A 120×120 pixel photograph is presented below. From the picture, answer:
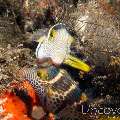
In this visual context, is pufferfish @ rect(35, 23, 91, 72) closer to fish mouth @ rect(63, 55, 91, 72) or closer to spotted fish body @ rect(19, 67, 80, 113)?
fish mouth @ rect(63, 55, 91, 72)

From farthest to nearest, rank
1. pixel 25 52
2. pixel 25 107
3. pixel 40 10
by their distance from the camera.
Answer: pixel 40 10 < pixel 25 52 < pixel 25 107

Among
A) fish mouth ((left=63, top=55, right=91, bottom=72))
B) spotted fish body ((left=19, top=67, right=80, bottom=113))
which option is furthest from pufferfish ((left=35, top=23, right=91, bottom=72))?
spotted fish body ((left=19, top=67, right=80, bottom=113))

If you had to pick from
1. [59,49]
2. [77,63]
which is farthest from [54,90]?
[59,49]

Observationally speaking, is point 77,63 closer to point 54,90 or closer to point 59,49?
point 59,49

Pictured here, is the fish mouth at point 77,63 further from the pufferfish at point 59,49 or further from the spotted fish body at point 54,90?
the spotted fish body at point 54,90

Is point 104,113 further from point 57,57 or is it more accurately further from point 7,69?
point 7,69

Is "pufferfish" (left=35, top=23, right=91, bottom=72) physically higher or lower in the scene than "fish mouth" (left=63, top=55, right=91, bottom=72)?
higher

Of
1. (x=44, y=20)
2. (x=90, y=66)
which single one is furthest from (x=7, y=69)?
(x=44, y=20)
